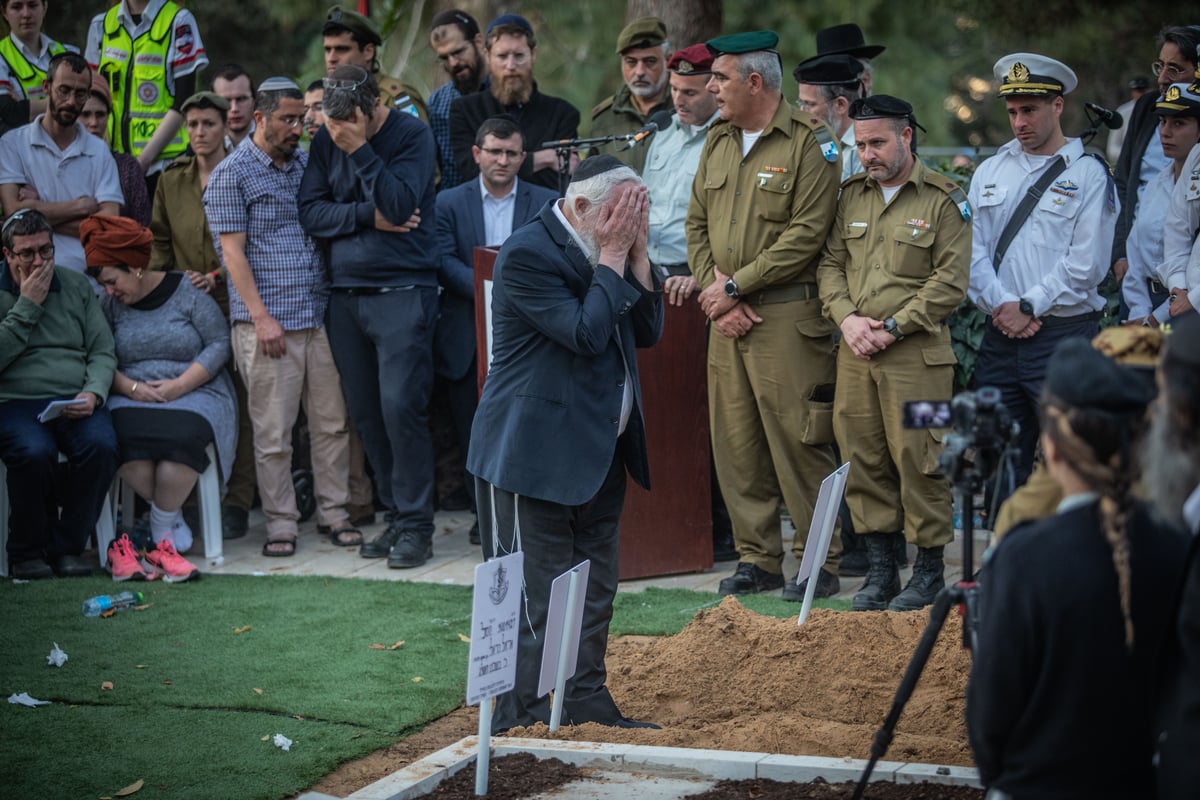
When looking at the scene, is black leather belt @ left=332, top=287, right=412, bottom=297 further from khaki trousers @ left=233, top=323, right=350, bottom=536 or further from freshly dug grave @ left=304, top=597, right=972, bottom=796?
freshly dug grave @ left=304, top=597, right=972, bottom=796

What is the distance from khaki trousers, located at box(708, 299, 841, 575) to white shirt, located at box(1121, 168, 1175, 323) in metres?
1.50

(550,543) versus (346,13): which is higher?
(346,13)

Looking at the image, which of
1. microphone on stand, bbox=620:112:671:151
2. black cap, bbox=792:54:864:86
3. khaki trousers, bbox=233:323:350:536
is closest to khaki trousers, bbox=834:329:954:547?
microphone on stand, bbox=620:112:671:151

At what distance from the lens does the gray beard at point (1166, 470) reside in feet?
8.86

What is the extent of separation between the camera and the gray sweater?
807 centimetres

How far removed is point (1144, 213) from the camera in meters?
6.98

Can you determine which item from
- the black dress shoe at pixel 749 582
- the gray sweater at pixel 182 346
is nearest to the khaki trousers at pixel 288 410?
the gray sweater at pixel 182 346

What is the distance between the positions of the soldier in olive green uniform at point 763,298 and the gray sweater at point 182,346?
2880 mm

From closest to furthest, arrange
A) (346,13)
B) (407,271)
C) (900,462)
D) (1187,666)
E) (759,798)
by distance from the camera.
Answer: (1187,666), (759,798), (900,462), (407,271), (346,13)

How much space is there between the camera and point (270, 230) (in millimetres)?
8000

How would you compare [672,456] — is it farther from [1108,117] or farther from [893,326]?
[1108,117]

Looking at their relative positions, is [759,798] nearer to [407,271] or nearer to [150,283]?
[407,271]

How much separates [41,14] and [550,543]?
6.15 meters

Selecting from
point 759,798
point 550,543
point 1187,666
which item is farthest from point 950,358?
point 1187,666
